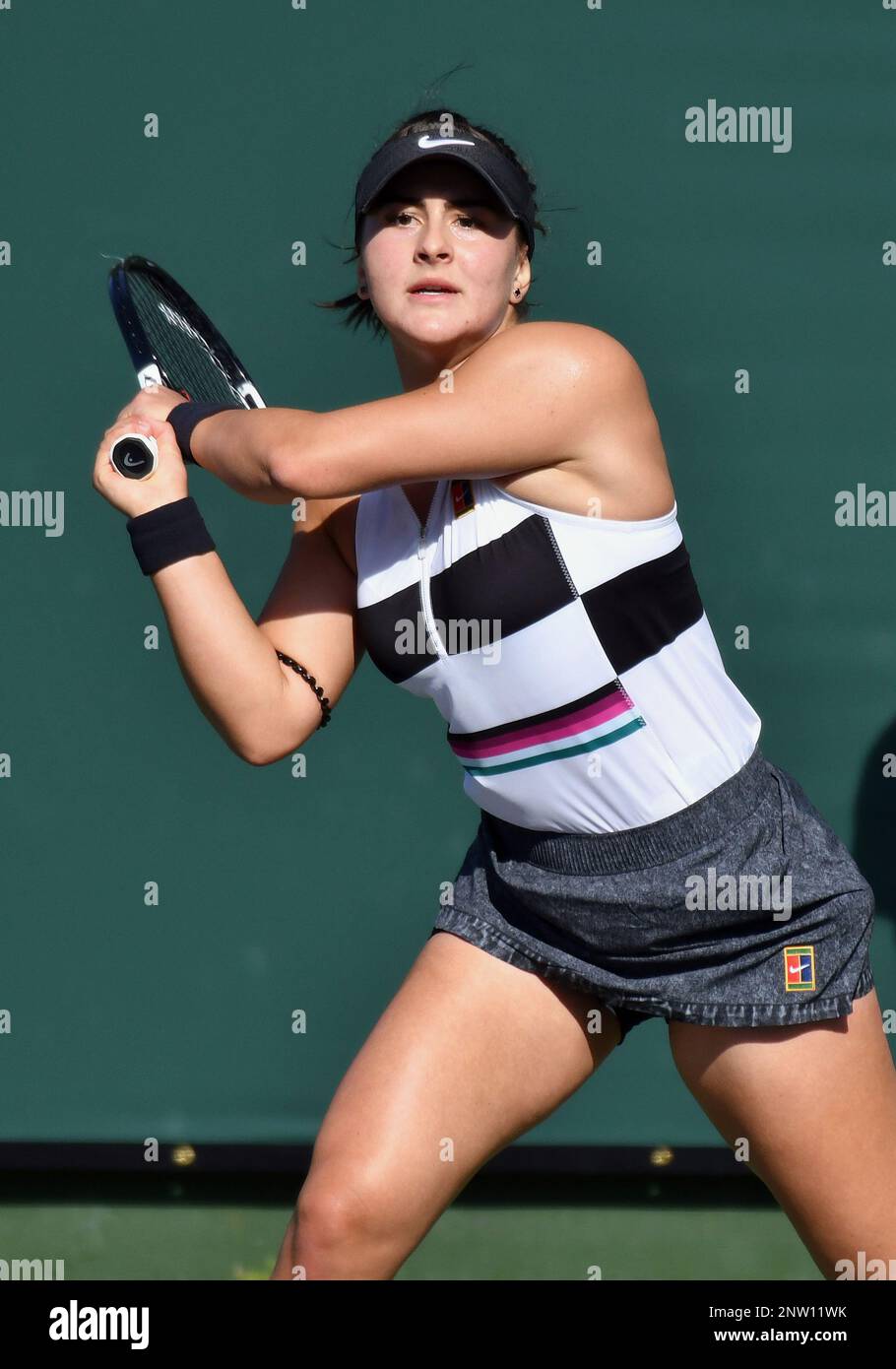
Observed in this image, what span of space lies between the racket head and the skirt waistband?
78 cm

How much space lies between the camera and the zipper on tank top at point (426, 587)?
2.02 metres

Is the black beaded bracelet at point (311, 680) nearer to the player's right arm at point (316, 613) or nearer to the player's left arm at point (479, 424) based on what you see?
the player's right arm at point (316, 613)

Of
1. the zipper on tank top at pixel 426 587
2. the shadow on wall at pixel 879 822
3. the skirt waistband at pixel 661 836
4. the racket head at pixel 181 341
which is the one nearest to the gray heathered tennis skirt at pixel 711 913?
the skirt waistband at pixel 661 836

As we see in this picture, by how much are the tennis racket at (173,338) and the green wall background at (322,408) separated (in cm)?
58

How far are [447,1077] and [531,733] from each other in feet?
1.43

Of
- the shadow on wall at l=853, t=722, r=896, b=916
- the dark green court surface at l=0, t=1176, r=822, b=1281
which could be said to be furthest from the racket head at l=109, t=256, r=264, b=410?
the dark green court surface at l=0, t=1176, r=822, b=1281

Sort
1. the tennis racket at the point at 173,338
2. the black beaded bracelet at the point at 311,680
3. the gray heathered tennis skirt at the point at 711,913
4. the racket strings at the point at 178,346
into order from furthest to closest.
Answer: the racket strings at the point at 178,346 < the tennis racket at the point at 173,338 < the black beaded bracelet at the point at 311,680 < the gray heathered tennis skirt at the point at 711,913

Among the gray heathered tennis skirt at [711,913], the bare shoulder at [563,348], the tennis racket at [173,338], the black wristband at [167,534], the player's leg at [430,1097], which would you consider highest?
the tennis racket at [173,338]

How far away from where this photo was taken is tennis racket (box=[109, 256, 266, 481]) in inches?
92.3

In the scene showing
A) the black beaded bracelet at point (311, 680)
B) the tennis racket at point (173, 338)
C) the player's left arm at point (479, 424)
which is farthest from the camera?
the tennis racket at point (173, 338)

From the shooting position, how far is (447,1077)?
6.78 ft

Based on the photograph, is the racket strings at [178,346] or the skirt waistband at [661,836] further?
the racket strings at [178,346]

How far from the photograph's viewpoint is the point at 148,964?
317 centimetres
